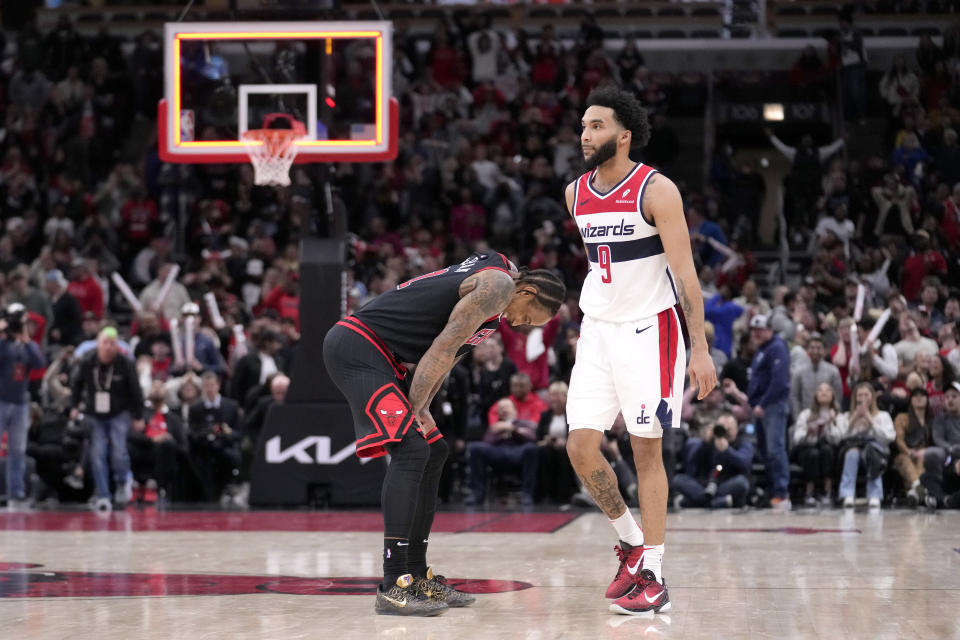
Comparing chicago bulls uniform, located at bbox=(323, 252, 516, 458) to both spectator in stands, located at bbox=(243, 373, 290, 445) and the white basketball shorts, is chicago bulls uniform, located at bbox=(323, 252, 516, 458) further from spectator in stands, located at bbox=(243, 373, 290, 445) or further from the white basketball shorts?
spectator in stands, located at bbox=(243, 373, 290, 445)

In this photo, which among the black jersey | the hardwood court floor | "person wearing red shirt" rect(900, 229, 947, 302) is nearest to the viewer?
the hardwood court floor

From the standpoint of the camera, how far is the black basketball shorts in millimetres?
6105

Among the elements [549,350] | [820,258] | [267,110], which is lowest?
[549,350]

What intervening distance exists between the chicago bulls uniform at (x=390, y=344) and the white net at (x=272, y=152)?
6.05 meters

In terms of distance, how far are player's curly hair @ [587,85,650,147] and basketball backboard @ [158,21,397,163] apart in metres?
6.03

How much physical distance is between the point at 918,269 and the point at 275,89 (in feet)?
27.8

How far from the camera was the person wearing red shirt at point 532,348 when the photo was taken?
15.3 metres

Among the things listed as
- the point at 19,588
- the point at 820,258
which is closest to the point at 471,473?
the point at 820,258

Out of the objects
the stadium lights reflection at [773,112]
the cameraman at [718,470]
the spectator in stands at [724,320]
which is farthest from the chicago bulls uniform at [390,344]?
the stadium lights reflection at [773,112]

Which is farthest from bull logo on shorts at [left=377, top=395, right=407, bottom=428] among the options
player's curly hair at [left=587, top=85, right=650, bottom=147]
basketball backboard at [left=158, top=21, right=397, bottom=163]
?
basketball backboard at [left=158, top=21, right=397, bottom=163]

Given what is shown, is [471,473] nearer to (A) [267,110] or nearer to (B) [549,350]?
(B) [549,350]

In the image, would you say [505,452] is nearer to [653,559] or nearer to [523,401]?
[523,401]

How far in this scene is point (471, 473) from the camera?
45.9 ft

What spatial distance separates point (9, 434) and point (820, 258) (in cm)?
988
